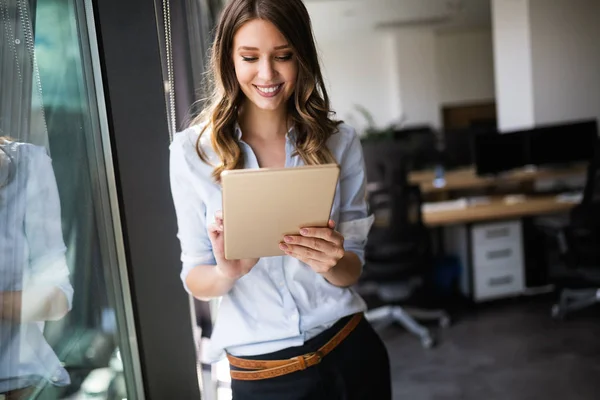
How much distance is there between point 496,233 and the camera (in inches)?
183

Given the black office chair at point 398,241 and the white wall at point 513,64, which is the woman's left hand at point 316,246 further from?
the white wall at point 513,64

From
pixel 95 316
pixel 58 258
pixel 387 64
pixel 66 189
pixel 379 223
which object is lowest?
pixel 379 223

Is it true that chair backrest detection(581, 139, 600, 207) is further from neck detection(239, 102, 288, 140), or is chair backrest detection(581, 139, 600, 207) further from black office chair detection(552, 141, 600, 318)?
neck detection(239, 102, 288, 140)

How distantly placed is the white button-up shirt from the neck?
34 mm

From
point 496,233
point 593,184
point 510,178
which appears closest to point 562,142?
point 510,178

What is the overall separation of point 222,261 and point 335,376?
0.34 meters

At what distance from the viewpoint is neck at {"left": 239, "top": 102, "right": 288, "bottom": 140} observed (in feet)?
4.39

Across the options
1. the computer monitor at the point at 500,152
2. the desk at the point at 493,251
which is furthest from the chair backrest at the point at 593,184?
the computer monitor at the point at 500,152

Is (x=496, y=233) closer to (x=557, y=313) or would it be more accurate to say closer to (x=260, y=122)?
(x=557, y=313)

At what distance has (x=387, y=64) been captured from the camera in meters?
12.1

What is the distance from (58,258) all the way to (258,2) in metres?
0.60

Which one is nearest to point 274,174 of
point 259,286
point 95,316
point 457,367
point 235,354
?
point 259,286

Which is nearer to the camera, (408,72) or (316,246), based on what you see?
(316,246)

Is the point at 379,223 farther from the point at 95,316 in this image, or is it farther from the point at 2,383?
the point at 2,383
